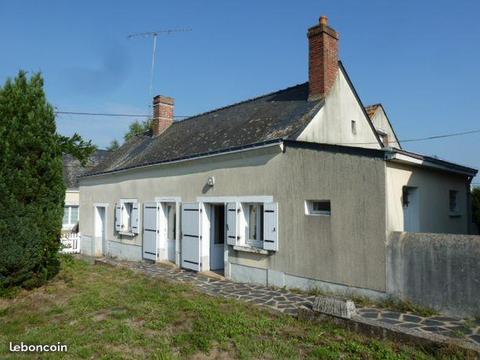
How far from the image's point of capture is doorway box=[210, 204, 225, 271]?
11.5 m

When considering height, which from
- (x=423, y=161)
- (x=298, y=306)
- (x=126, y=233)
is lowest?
(x=298, y=306)

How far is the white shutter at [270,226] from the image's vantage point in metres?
9.02

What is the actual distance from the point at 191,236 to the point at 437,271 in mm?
6839

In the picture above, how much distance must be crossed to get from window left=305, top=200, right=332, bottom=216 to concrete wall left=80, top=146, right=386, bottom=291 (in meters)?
0.13

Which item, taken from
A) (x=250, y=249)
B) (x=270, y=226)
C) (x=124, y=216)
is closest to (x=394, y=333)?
(x=270, y=226)

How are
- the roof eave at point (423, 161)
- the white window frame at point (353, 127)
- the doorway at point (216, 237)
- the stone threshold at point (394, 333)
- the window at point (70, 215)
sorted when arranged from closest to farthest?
the stone threshold at point (394, 333)
the roof eave at point (423, 161)
the doorway at point (216, 237)
the white window frame at point (353, 127)
the window at point (70, 215)

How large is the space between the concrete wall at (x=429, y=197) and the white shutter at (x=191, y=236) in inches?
220

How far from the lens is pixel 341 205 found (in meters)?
7.75

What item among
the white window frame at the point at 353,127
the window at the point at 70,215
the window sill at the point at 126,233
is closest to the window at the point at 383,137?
the white window frame at the point at 353,127

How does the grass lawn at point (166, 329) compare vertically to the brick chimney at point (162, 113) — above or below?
below

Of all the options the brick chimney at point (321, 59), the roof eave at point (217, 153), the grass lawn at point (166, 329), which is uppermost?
the brick chimney at point (321, 59)

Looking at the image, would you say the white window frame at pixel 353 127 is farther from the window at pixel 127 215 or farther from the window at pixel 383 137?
the window at pixel 127 215

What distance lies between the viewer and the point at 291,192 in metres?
8.73

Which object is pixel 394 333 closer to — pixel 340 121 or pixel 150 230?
pixel 340 121
